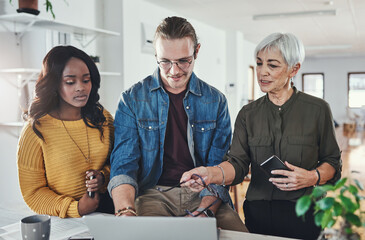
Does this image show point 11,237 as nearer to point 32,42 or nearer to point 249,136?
point 249,136

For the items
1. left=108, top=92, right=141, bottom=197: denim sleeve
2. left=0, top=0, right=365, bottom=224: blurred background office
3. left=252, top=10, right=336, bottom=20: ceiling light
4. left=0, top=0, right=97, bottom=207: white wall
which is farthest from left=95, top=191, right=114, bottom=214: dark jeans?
left=252, top=10, right=336, bottom=20: ceiling light

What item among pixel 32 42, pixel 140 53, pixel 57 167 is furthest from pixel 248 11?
pixel 57 167

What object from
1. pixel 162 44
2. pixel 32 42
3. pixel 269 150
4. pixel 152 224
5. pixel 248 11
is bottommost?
pixel 152 224

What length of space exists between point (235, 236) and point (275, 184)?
412mm

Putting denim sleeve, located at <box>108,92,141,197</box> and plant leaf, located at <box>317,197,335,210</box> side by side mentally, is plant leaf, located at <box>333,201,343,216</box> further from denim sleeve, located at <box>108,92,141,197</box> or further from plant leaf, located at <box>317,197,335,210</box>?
denim sleeve, located at <box>108,92,141,197</box>

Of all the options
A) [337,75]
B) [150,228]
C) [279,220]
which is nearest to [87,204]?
[150,228]

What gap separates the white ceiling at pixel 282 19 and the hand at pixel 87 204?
4.08 meters

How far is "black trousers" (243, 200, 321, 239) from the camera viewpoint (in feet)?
5.35

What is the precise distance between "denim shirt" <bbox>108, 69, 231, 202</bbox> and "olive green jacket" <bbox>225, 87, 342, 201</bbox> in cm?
12

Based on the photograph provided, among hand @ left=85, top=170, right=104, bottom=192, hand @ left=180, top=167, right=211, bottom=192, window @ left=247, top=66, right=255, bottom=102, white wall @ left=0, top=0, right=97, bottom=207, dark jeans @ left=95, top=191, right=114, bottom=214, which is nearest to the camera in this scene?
hand @ left=180, top=167, right=211, bottom=192

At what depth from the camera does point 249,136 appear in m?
1.75

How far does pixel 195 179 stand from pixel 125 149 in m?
0.38

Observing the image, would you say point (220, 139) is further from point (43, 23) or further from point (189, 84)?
point (43, 23)

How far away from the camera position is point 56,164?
1631mm
